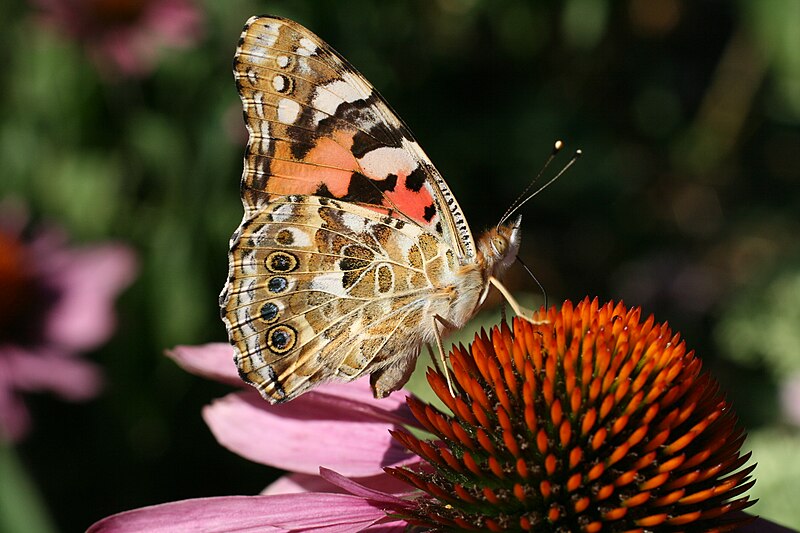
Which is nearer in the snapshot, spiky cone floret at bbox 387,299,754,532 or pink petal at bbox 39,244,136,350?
spiky cone floret at bbox 387,299,754,532

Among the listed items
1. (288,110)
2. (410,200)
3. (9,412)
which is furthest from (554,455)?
(9,412)

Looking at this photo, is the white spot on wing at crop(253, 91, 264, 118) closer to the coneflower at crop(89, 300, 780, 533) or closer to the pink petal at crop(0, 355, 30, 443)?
the coneflower at crop(89, 300, 780, 533)

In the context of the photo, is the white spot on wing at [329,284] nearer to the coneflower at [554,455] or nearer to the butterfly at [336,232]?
the butterfly at [336,232]

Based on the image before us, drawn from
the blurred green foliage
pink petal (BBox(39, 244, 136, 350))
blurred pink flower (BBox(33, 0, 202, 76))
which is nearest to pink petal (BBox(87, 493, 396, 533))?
the blurred green foliage

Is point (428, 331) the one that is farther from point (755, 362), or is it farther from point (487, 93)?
point (487, 93)

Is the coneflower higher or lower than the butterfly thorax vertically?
lower

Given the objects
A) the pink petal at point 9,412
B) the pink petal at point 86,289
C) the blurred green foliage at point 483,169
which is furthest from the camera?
the blurred green foliage at point 483,169

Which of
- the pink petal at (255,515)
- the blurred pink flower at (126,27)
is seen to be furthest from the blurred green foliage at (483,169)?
the pink petal at (255,515)

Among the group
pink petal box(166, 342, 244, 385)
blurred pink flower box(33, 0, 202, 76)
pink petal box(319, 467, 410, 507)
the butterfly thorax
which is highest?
blurred pink flower box(33, 0, 202, 76)
